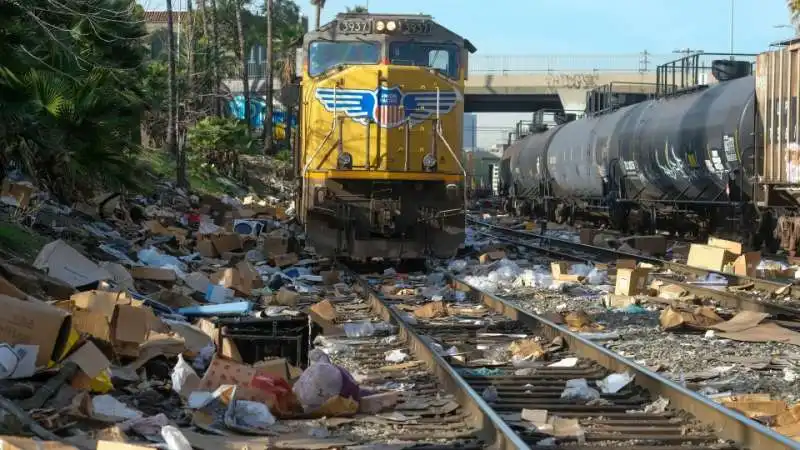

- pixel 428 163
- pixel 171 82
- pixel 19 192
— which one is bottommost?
pixel 19 192

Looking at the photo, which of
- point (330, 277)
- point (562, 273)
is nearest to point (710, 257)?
point (562, 273)

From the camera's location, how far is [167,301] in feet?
36.1

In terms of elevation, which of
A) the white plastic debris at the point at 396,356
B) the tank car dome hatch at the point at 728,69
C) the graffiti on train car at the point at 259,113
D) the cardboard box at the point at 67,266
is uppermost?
the graffiti on train car at the point at 259,113

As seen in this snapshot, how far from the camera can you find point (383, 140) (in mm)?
16453

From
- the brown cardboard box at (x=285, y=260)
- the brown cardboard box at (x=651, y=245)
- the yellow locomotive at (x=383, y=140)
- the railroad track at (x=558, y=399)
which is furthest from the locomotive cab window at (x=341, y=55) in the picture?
the brown cardboard box at (x=651, y=245)

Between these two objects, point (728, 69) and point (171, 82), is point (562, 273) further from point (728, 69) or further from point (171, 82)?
point (171, 82)

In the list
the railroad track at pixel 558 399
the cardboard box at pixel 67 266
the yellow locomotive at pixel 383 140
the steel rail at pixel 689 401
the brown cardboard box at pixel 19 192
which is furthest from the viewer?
the yellow locomotive at pixel 383 140

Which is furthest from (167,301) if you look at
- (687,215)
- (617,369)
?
(687,215)

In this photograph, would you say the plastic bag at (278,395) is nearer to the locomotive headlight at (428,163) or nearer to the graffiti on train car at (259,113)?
the locomotive headlight at (428,163)

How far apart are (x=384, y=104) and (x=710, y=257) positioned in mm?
5570

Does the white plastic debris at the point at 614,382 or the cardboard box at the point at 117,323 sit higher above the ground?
the cardboard box at the point at 117,323

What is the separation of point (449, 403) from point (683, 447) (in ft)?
5.64

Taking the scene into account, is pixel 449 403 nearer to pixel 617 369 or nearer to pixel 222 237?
pixel 617 369

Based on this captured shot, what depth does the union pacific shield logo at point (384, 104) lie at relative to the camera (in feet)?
54.0
